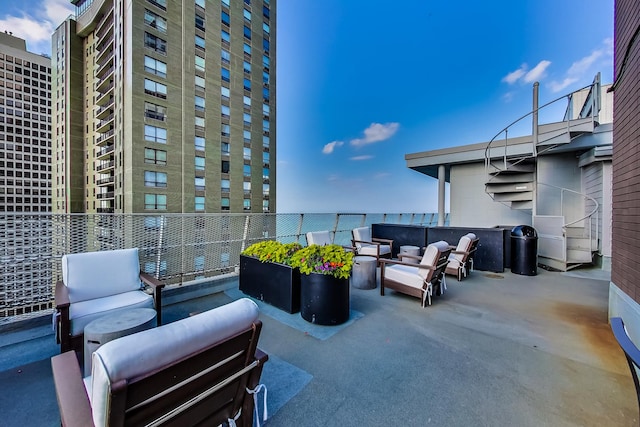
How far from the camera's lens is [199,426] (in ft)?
4.01

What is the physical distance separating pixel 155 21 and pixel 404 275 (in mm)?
28564

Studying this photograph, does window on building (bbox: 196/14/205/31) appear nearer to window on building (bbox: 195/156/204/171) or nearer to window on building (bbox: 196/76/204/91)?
window on building (bbox: 196/76/204/91)

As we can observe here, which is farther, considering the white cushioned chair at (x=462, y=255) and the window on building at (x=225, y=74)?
the window on building at (x=225, y=74)

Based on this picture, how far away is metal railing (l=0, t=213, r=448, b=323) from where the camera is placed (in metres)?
2.80

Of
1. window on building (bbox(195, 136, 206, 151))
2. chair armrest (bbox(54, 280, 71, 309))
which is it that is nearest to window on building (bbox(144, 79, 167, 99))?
window on building (bbox(195, 136, 206, 151))

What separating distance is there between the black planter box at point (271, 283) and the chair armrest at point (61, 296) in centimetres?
210

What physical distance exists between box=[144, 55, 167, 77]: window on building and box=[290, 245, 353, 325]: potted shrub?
85.1 feet

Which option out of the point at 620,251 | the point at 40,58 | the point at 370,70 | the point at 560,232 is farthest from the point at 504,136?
the point at 40,58

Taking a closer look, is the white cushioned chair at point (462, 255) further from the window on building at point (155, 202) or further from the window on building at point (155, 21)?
the window on building at point (155, 21)

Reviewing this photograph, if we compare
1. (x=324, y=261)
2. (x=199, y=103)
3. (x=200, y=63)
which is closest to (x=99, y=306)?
(x=324, y=261)

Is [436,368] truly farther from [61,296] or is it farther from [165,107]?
[165,107]

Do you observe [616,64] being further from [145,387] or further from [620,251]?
[145,387]

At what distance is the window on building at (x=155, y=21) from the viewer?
67.1 feet

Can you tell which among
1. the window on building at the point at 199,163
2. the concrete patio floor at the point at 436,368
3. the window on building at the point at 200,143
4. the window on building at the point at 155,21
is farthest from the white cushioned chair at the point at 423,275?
the window on building at the point at 155,21
